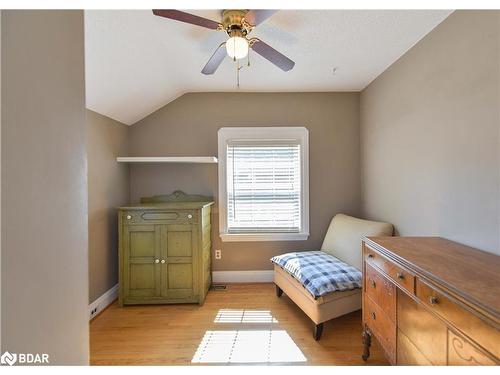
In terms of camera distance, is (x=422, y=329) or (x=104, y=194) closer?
(x=422, y=329)

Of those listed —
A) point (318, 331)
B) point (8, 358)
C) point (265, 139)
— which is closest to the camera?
point (8, 358)

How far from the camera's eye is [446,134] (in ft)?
5.46

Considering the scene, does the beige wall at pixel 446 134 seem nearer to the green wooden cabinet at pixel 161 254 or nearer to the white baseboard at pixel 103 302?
→ the green wooden cabinet at pixel 161 254

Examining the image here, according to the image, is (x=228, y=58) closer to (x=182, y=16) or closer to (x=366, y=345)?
(x=182, y=16)

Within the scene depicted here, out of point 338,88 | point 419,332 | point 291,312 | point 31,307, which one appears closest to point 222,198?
point 291,312

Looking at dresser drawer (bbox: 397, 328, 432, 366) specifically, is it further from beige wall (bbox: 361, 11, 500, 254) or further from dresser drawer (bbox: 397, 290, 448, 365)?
beige wall (bbox: 361, 11, 500, 254)

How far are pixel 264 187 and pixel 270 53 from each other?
1.63 meters

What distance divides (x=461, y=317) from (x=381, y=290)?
0.60 metres

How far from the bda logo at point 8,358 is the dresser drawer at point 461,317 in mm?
1372

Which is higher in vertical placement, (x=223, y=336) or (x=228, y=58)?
(x=228, y=58)

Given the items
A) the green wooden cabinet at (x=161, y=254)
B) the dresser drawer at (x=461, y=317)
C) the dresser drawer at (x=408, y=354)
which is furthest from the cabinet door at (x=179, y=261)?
the dresser drawer at (x=461, y=317)

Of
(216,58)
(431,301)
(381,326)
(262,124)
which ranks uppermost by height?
(216,58)

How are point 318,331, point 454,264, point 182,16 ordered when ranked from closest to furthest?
point 454,264 < point 182,16 < point 318,331

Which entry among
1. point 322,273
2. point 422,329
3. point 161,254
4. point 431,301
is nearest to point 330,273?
point 322,273
